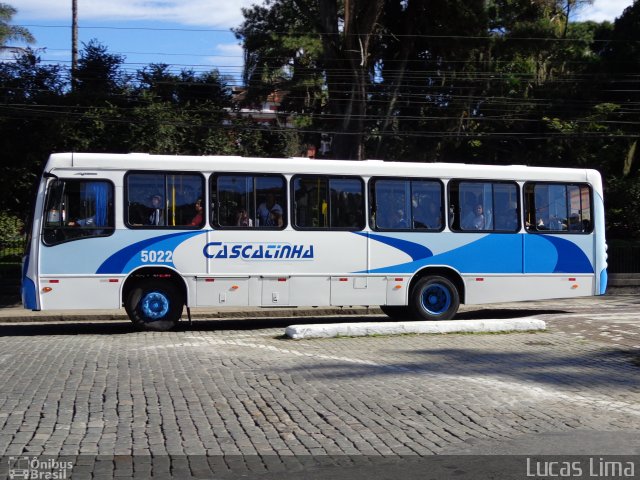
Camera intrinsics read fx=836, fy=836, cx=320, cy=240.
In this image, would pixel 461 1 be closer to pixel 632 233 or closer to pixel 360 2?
pixel 360 2

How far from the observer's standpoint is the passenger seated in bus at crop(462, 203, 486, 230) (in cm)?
1736

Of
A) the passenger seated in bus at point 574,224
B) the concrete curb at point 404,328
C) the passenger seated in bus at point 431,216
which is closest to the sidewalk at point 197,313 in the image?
the passenger seated in bus at point 431,216

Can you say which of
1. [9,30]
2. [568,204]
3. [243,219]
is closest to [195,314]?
[243,219]

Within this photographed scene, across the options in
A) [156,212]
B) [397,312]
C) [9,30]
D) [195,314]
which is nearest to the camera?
[156,212]

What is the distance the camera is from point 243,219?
53.0ft

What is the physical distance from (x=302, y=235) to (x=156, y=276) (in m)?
2.91

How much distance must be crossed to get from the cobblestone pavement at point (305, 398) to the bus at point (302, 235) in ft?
6.57

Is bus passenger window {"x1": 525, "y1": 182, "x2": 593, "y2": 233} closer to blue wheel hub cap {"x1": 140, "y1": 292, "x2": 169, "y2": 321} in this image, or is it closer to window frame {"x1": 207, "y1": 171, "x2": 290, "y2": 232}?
window frame {"x1": 207, "y1": 171, "x2": 290, "y2": 232}

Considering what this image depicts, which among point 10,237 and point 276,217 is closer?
point 276,217

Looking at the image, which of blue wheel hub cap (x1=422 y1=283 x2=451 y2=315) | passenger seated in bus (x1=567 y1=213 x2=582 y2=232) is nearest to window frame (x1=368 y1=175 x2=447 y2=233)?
blue wheel hub cap (x1=422 y1=283 x2=451 y2=315)

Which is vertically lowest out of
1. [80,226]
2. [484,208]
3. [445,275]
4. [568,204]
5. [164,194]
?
[445,275]

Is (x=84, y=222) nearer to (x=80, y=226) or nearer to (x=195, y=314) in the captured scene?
(x=80, y=226)

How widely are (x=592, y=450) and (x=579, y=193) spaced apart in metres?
11.9

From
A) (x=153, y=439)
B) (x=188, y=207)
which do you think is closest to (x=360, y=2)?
(x=188, y=207)
